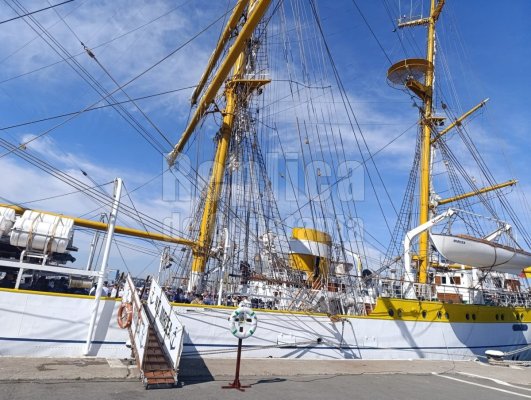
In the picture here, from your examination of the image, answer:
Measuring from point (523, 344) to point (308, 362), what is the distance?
15951 mm

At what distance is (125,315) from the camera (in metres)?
9.14

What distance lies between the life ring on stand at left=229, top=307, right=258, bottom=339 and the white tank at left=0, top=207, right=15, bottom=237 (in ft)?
20.2

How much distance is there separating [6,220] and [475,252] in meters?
15.0

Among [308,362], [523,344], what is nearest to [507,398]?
[308,362]

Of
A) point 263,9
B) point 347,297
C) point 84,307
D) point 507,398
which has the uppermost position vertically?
point 263,9

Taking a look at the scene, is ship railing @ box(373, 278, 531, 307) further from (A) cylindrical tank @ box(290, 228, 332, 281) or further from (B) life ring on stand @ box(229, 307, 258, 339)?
Answer: (B) life ring on stand @ box(229, 307, 258, 339)

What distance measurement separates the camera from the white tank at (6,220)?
9336 mm

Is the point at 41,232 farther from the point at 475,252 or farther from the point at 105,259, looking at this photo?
the point at 475,252

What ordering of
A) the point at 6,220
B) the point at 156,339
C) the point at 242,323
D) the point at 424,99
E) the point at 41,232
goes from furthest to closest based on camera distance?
the point at 424,99, the point at 6,220, the point at 41,232, the point at 156,339, the point at 242,323

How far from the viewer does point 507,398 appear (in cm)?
802

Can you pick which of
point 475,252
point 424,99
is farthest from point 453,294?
point 424,99

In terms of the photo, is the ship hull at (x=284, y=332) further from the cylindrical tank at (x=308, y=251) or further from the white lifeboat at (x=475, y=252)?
the cylindrical tank at (x=308, y=251)

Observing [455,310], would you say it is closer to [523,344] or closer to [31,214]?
[523,344]

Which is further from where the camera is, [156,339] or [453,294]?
[453,294]
